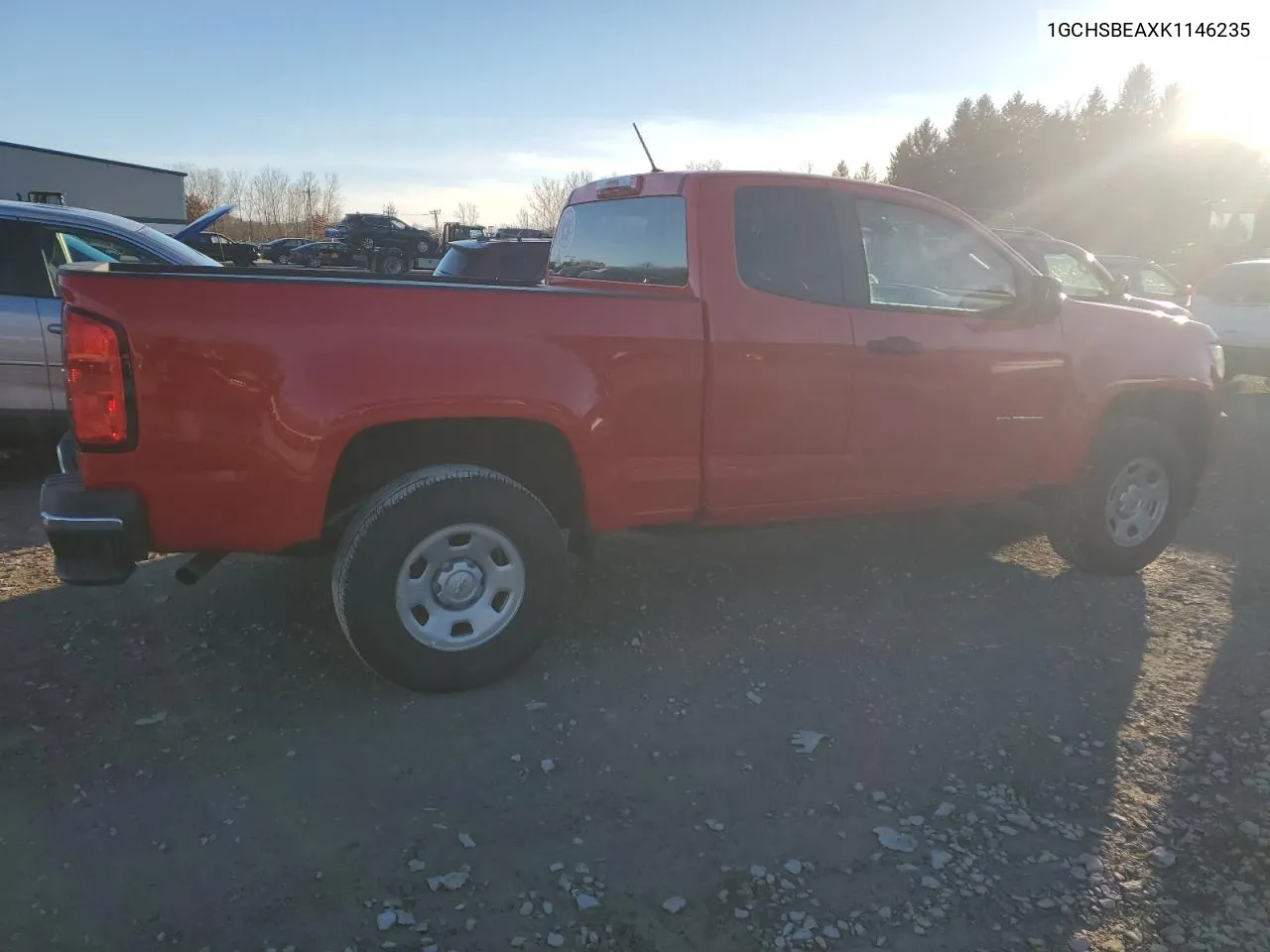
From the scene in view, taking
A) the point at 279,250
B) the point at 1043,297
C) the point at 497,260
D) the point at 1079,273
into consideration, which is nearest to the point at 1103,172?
the point at 279,250

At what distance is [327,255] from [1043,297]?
3499cm

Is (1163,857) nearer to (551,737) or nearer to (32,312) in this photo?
(551,737)

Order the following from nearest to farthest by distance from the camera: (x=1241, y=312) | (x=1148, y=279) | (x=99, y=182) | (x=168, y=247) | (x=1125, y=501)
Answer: (x=1125, y=501) → (x=168, y=247) → (x=1241, y=312) → (x=1148, y=279) → (x=99, y=182)

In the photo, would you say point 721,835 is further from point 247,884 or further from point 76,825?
point 76,825

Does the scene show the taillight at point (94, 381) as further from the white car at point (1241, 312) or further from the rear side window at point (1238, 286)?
the rear side window at point (1238, 286)

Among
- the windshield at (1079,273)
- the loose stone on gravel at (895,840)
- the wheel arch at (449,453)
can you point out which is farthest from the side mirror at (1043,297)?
the windshield at (1079,273)

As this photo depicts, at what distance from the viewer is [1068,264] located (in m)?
8.77

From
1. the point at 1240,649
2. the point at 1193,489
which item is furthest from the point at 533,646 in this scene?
the point at 1193,489

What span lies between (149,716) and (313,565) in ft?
5.39

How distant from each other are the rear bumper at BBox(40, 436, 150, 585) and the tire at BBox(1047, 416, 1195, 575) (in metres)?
4.36

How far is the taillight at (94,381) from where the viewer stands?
2.86 m

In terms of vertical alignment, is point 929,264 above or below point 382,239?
below

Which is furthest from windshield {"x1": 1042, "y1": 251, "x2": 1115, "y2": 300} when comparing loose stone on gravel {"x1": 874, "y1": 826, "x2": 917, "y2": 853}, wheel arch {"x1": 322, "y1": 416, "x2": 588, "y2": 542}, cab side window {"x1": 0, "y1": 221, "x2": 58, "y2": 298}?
cab side window {"x1": 0, "y1": 221, "x2": 58, "y2": 298}

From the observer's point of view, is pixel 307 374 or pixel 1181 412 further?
pixel 1181 412
